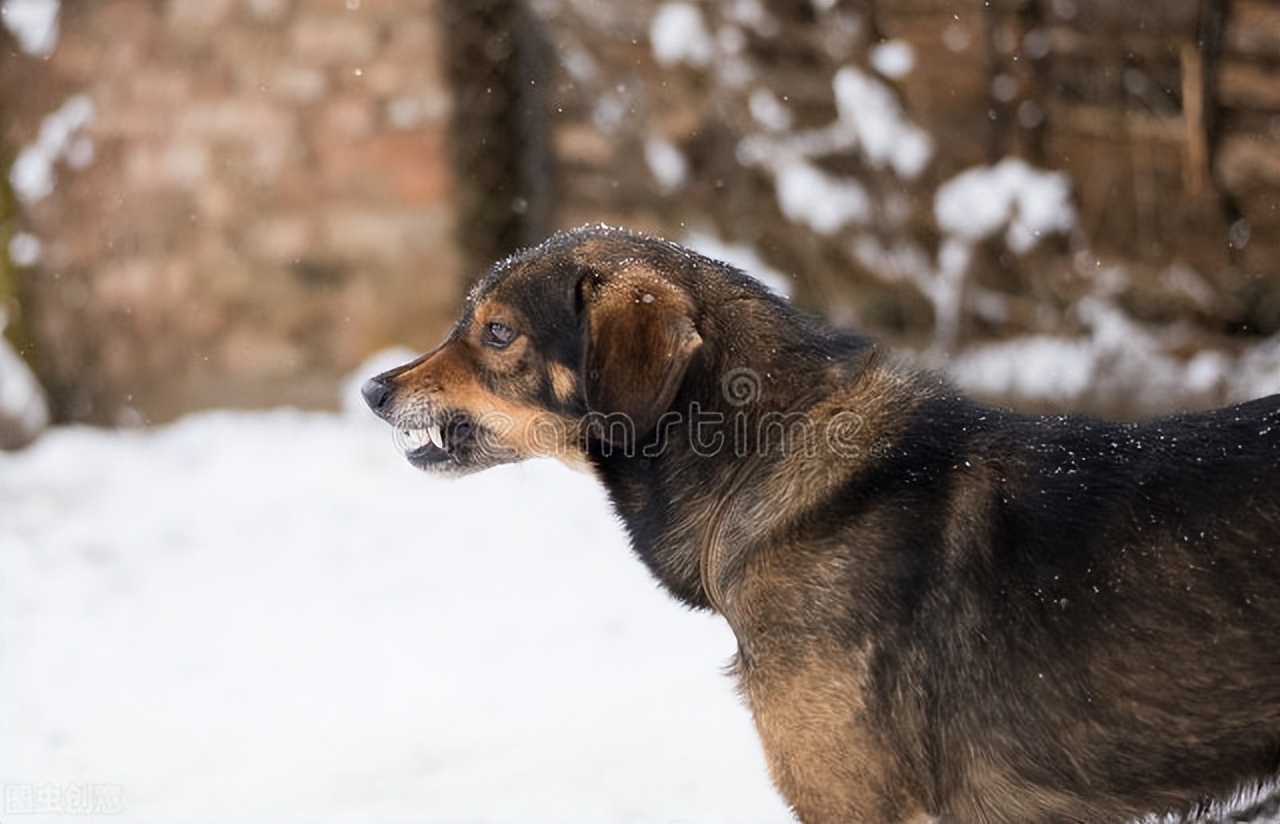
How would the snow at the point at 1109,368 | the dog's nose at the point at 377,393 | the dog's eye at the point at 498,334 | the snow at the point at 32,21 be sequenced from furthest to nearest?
the snow at the point at 32,21 → the snow at the point at 1109,368 → the dog's nose at the point at 377,393 → the dog's eye at the point at 498,334

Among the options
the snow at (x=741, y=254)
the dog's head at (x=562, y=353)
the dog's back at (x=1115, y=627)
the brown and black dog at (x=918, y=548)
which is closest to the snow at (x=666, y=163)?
the snow at (x=741, y=254)

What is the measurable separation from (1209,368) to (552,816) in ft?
13.7

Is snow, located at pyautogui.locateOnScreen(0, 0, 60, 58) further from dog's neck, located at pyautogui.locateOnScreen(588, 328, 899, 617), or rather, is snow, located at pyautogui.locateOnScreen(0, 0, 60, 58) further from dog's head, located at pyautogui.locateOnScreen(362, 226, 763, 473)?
dog's neck, located at pyautogui.locateOnScreen(588, 328, 899, 617)

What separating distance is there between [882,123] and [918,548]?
4.53 meters

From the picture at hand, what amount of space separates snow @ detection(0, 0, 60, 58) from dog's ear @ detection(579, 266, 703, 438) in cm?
523

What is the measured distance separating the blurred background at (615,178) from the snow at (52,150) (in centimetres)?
1

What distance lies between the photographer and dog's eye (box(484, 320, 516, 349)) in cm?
371

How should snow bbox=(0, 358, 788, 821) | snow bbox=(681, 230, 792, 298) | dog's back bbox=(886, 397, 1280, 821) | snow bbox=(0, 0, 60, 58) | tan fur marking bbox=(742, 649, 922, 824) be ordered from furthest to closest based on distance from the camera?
snow bbox=(681, 230, 792, 298)
snow bbox=(0, 0, 60, 58)
snow bbox=(0, 358, 788, 821)
tan fur marking bbox=(742, 649, 922, 824)
dog's back bbox=(886, 397, 1280, 821)

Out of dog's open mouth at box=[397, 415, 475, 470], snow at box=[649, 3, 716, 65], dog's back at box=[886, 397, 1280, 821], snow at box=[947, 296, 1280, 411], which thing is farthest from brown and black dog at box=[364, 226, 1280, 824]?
snow at box=[649, 3, 716, 65]

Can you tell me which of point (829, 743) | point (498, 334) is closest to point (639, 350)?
point (498, 334)

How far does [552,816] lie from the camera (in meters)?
4.42

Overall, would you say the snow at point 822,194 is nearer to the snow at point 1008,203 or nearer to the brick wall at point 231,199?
the snow at point 1008,203

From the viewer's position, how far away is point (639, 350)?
3445 mm

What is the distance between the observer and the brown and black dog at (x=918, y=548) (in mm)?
3119
